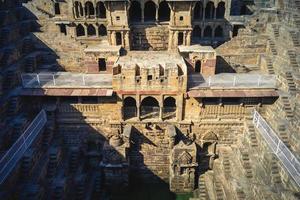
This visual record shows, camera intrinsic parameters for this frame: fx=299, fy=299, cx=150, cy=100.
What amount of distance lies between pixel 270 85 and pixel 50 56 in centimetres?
1911

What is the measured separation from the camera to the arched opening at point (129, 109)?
74.7ft

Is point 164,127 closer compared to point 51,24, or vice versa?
point 164,127

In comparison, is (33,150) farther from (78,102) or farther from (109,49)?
(109,49)

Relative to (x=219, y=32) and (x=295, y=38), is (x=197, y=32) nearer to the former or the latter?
(x=219, y=32)

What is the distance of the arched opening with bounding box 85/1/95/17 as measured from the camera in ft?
105

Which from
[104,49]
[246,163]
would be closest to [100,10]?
[104,49]

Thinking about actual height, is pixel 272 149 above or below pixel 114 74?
below

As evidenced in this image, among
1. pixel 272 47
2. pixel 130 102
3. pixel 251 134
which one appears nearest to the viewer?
pixel 251 134

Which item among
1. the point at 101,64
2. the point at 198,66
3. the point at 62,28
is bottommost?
the point at 198,66

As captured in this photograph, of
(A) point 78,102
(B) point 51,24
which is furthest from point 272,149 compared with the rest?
(B) point 51,24

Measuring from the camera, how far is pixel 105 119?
74.7ft

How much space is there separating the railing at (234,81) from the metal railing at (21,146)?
11.1 metres

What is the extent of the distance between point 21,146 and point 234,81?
15.3 metres

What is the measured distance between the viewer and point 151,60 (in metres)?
23.6
